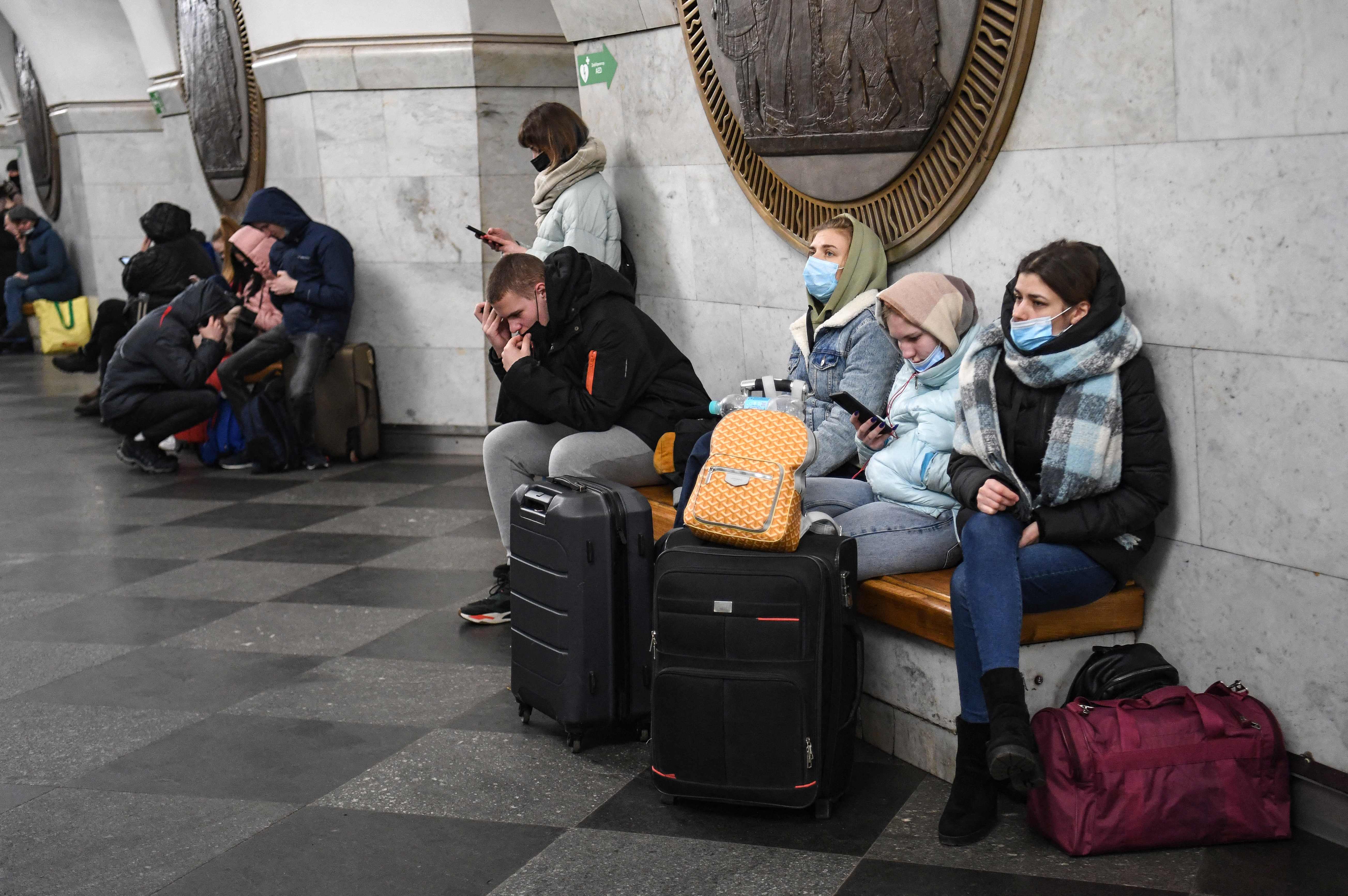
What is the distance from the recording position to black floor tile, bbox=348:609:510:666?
437cm

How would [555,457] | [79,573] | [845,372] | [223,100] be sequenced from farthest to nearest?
1. [223,100]
2. [79,573]
3. [555,457]
4. [845,372]

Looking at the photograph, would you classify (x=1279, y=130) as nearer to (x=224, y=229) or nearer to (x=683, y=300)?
(x=683, y=300)

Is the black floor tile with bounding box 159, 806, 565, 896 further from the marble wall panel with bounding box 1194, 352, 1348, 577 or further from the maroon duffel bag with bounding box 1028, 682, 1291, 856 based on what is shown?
the marble wall panel with bounding box 1194, 352, 1348, 577

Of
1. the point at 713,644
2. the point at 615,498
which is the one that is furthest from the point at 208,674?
the point at 713,644

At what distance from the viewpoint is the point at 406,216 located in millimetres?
7945

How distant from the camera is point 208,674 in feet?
13.9

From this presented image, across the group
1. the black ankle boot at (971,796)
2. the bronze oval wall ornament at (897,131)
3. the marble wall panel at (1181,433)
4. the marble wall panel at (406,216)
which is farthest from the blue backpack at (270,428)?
the marble wall panel at (1181,433)

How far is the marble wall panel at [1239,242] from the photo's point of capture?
2812 mm

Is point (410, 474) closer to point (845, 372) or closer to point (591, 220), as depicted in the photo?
point (591, 220)

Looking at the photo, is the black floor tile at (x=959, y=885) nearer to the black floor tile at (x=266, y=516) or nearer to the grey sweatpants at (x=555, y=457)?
the grey sweatpants at (x=555, y=457)

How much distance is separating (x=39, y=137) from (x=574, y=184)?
37.5 feet

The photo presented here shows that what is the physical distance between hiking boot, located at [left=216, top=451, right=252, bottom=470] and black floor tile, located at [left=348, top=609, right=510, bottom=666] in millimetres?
3520

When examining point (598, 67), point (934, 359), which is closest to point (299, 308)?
point (598, 67)

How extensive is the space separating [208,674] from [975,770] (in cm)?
245
